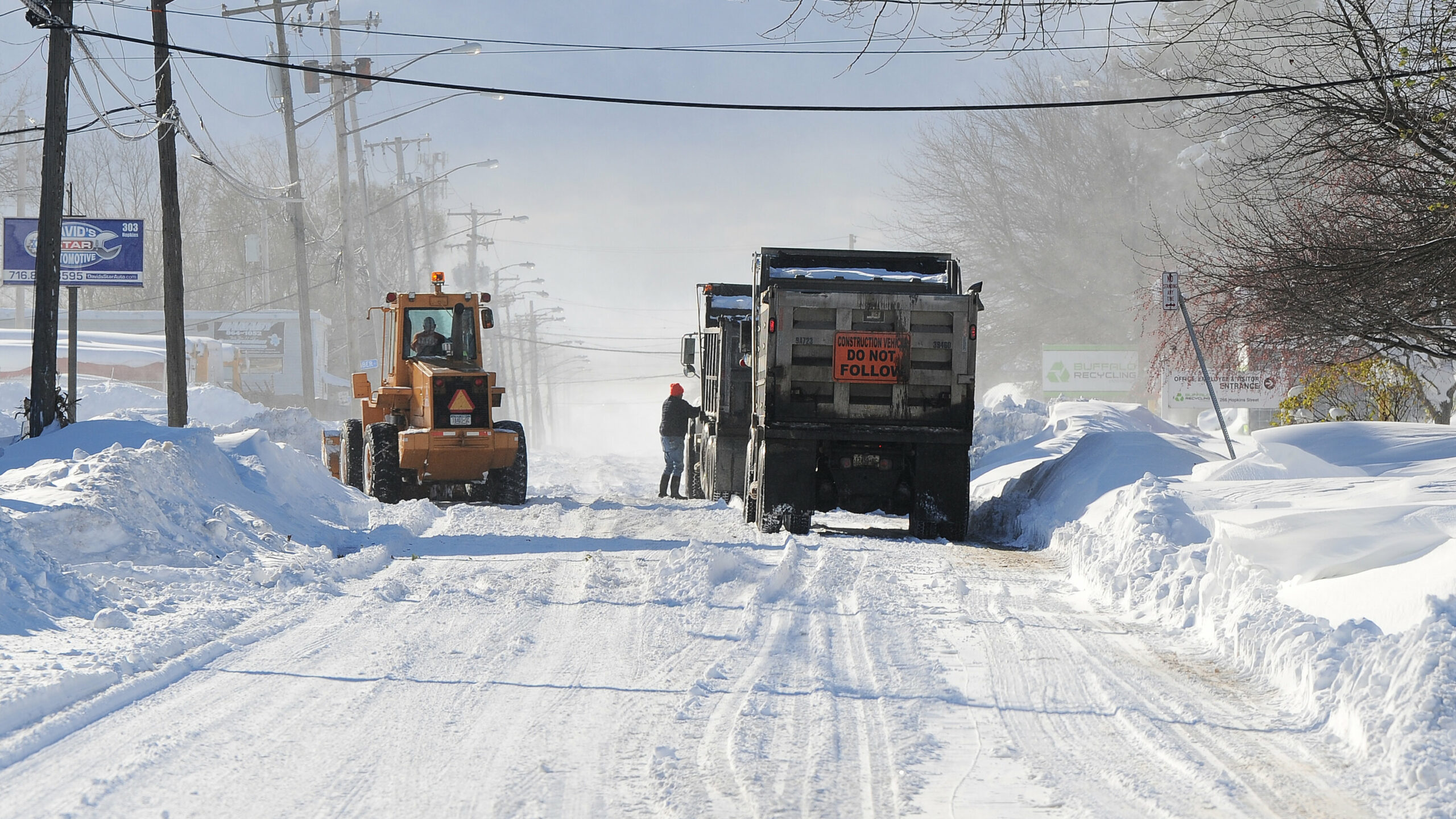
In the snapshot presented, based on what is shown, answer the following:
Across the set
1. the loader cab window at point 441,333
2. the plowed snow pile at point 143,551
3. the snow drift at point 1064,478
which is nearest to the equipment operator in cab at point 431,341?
the loader cab window at point 441,333

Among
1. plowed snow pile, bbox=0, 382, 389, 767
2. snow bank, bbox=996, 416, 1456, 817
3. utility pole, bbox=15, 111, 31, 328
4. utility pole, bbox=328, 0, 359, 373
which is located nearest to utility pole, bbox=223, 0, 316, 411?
utility pole, bbox=328, 0, 359, 373

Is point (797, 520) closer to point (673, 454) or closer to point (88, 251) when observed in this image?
point (673, 454)

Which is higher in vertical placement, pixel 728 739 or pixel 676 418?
pixel 676 418

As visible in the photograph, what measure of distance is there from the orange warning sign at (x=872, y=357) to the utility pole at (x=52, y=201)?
32.0 feet

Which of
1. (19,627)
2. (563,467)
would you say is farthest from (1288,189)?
(563,467)

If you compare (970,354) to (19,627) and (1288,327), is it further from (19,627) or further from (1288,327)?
(19,627)

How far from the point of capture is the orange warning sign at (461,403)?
15672 millimetres

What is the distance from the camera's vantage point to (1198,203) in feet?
165

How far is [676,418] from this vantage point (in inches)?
840

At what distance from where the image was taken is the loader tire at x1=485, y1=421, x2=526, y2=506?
1641 cm

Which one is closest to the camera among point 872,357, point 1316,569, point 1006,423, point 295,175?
point 1316,569

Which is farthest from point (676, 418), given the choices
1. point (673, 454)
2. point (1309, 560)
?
point (1309, 560)

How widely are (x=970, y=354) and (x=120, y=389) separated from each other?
3112 cm

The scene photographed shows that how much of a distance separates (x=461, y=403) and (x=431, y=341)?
1454 millimetres
